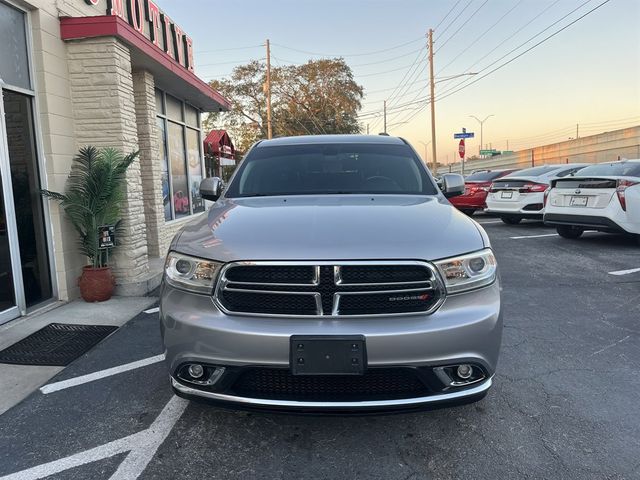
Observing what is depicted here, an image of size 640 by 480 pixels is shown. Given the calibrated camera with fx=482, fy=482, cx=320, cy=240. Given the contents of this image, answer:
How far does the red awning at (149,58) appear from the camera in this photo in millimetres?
5633

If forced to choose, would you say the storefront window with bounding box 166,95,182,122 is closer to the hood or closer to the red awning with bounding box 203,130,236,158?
the hood

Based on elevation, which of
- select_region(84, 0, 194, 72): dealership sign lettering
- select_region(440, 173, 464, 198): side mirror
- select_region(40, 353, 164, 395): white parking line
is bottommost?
select_region(40, 353, 164, 395): white parking line

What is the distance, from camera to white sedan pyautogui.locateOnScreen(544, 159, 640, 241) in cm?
757

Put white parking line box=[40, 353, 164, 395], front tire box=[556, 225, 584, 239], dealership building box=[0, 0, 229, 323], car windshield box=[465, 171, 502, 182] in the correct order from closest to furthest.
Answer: white parking line box=[40, 353, 164, 395] < dealership building box=[0, 0, 229, 323] < front tire box=[556, 225, 584, 239] < car windshield box=[465, 171, 502, 182]

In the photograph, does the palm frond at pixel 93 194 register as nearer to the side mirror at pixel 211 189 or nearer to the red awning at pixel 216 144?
the side mirror at pixel 211 189

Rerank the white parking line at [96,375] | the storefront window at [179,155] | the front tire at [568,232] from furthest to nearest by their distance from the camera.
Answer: the front tire at [568,232]
the storefront window at [179,155]
the white parking line at [96,375]

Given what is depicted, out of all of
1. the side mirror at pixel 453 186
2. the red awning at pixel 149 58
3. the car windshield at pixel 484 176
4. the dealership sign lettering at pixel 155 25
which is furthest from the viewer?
the car windshield at pixel 484 176

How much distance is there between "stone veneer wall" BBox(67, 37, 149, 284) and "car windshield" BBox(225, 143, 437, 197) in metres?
2.68

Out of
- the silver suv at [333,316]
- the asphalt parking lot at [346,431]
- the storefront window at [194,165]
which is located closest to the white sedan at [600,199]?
the asphalt parking lot at [346,431]

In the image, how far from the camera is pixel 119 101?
5.89 m

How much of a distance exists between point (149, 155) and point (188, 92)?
241cm

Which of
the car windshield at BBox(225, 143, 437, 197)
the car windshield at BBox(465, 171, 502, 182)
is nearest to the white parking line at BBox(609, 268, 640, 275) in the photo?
the car windshield at BBox(225, 143, 437, 197)

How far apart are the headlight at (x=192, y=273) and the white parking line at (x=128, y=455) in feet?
2.87

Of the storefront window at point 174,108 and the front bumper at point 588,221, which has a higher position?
the storefront window at point 174,108
